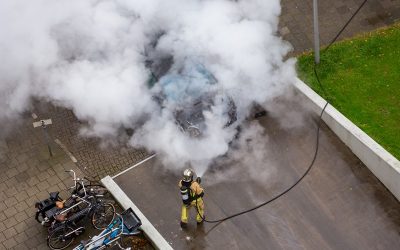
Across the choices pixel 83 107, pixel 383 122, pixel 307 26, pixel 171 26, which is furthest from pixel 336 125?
pixel 83 107

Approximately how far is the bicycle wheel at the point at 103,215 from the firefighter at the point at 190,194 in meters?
1.43

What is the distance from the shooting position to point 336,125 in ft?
39.8

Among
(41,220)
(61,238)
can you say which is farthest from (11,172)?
(61,238)

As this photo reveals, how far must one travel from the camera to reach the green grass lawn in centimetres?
1204

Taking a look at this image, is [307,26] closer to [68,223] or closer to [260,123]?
[260,123]

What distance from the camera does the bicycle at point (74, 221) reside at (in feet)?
34.7

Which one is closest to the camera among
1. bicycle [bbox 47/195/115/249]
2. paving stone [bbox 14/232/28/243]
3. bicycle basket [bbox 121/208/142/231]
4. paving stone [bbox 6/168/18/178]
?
bicycle basket [bbox 121/208/142/231]

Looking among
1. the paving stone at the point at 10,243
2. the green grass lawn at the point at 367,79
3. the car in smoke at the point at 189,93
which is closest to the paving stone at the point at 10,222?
the paving stone at the point at 10,243

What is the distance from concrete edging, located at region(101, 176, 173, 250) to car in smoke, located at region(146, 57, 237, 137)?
5.98 ft

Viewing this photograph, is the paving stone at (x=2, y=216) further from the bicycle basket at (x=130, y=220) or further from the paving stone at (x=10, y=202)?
the bicycle basket at (x=130, y=220)

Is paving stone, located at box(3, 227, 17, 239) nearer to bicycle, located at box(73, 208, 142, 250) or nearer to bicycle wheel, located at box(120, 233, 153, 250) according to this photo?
bicycle, located at box(73, 208, 142, 250)

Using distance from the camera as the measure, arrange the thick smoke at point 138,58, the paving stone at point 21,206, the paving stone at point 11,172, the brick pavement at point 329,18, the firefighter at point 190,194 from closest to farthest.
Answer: the firefighter at point 190,194 < the paving stone at point 21,206 < the paving stone at point 11,172 < the thick smoke at point 138,58 < the brick pavement at point 329,18

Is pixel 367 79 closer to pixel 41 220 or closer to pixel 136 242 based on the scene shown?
pixel 136 242

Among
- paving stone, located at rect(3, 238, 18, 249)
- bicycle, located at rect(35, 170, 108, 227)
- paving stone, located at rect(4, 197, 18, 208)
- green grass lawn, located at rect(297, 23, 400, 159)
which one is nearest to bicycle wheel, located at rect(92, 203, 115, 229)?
bicycle, located at rect(35, 170, 108, 227)
